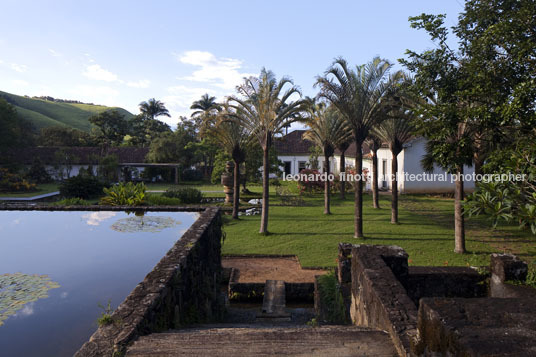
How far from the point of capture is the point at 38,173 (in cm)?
3375

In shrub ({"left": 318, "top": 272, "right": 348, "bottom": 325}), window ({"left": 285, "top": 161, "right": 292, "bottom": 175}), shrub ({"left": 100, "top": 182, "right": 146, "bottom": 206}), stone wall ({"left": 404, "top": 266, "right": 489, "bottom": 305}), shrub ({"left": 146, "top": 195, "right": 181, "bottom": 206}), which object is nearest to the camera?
stone wall ({"left": 404, "top": 266, "right": 489, "bottom": 305})

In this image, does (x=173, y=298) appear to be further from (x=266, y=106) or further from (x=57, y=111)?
(x=57, y=111)

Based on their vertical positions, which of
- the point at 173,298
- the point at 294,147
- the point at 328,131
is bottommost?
the point at 173,298

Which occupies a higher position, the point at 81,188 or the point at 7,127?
the point at 7,127

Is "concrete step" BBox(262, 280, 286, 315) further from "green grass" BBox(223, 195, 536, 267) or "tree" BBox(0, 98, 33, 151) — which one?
"tree" BBox(0, 98, 33, 151)

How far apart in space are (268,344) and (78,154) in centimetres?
3937

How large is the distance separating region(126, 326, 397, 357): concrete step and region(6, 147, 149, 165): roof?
36.1 metres

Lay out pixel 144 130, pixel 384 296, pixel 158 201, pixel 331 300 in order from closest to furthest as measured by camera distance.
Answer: pixel 384 296
pixel 331 300
pixel 158 201
pixel 144 130

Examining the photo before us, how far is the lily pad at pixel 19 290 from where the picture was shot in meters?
4.18

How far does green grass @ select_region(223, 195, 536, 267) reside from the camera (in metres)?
10.9

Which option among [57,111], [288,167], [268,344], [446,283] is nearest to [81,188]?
[288,167]

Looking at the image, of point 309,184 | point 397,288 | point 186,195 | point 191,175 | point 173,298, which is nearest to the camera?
point 397,288

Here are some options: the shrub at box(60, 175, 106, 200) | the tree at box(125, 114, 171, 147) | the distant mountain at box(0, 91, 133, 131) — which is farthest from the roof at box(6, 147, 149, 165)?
the distant mountain at box(0, 91, 133, 131)

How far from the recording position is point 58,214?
9320 mm
